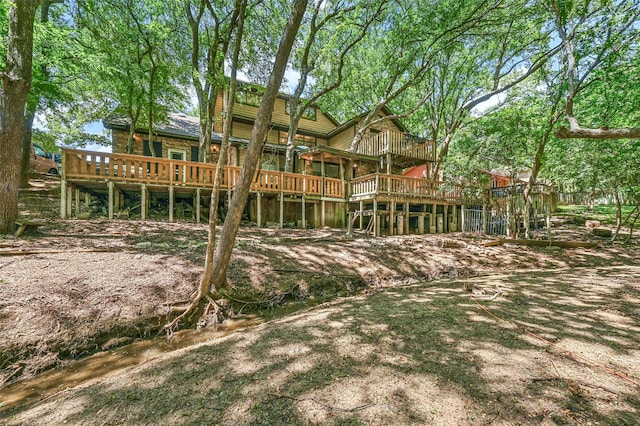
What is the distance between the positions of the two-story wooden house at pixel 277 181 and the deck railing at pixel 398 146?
0.21ft

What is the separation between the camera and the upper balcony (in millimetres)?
15445

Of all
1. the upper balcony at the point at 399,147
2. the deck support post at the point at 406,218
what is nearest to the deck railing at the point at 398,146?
the upper balcony at the point at 399,147

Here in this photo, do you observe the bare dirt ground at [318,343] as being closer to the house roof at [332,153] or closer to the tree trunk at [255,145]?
the tree trunk at [255,145]

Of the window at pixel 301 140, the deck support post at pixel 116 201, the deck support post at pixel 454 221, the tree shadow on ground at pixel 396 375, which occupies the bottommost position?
the tree shadow on ground at pixel 396 375

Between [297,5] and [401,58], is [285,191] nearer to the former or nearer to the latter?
[297,5]

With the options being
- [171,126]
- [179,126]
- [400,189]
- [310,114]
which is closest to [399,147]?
[400,189]

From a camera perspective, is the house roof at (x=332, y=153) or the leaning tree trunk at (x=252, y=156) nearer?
the leaning tree trunk at (x=252, y=156)

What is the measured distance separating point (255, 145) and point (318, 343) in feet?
10.9

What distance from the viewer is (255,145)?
4.48m

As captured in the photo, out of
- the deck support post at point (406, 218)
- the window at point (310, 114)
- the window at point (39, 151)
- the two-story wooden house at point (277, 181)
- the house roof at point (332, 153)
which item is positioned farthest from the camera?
the window at point (310, 114)

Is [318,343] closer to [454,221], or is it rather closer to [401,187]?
[401,187]

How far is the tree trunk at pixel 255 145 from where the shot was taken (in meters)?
4.34

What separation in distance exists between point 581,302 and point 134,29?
18362 millimetres

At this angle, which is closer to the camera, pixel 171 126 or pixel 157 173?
pixel 157 173
